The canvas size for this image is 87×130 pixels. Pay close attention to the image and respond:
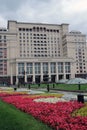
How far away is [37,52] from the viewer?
12475 cm

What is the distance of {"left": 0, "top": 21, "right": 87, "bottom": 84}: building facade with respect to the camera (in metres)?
114

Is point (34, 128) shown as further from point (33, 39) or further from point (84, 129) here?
point (33, 39)

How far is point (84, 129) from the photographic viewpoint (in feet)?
25.1

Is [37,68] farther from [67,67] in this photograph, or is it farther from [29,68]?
[67,67]

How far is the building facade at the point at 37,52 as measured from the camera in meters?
114

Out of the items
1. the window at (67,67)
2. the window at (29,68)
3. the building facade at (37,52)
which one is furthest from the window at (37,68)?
the window at (67,67)

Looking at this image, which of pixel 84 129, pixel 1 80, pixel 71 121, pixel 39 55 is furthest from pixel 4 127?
→ pixel 39 55

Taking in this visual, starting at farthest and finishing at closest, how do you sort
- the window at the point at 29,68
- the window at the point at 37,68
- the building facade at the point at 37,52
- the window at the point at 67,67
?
the window at the point at 67,67
the window at the point at 37,68
the window at the point at 29,68
the building facade at the point at 37,52

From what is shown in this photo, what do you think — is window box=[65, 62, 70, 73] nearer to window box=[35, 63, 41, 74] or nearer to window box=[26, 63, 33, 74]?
window box=[35, 63, 41, 74]

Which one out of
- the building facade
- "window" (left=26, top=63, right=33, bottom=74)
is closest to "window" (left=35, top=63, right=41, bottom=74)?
the building facade

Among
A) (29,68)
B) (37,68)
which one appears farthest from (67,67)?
(29,68)

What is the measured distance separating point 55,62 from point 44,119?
4255 inches

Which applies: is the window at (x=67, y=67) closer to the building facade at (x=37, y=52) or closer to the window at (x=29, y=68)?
the building facade at (x=37, y=52)

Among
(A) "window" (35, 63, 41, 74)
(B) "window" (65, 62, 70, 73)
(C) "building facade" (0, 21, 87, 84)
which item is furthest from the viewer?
(B) "window" (65, 62, 70, 73)
